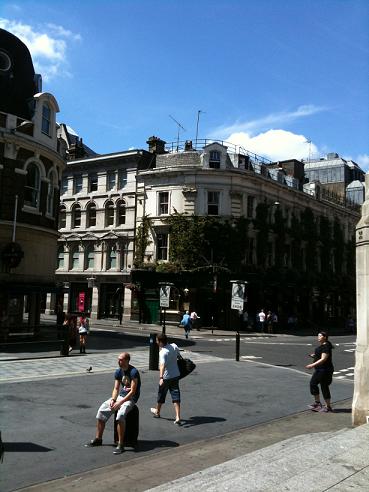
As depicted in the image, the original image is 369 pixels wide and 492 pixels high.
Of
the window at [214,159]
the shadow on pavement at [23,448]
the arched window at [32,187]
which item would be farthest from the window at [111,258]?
the shadow on pavement at [23,448]

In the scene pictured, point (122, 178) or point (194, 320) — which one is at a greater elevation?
point (122, 178)

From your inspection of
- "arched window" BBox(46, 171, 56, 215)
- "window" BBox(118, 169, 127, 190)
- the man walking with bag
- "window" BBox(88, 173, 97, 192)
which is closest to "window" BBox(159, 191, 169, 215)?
"window" BBox(118, 169, 127, 190)

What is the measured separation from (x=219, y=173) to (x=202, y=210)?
3353 millimetres

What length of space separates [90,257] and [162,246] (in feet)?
28.7

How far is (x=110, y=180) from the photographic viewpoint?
156 ft

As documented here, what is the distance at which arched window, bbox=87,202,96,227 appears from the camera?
48.4 m

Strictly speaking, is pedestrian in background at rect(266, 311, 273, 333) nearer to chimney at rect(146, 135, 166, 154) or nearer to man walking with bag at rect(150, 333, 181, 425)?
chimney at rect(146, 135, 166, 154)

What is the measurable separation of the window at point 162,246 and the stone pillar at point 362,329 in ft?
108

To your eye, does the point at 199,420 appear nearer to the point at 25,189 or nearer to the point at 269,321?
the point at 25,189

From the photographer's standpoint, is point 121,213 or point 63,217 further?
point 63,217

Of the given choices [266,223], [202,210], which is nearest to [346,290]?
[266,223]

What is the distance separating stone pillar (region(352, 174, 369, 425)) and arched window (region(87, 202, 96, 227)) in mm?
39975

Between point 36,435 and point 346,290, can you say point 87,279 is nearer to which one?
point 346,290

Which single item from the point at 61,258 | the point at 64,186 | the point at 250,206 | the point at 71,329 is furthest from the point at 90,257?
the point at 71,329
